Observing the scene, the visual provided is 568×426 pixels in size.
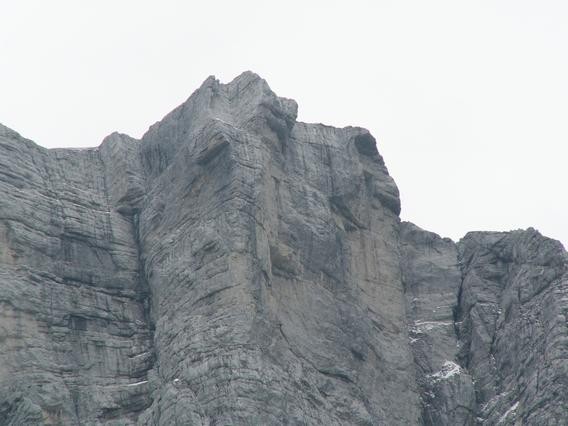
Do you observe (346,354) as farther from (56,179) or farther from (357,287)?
(56,179)

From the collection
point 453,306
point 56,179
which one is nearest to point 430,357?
point 453,306

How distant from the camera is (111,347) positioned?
90.6m

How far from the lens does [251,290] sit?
286 ft

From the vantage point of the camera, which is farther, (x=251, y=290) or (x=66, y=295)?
(x=66, y=295)

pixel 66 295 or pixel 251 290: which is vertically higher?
pixel 66 295

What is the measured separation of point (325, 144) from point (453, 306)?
11627 millimetres

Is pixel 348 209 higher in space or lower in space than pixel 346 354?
→ higher

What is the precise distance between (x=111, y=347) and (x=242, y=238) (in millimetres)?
8869

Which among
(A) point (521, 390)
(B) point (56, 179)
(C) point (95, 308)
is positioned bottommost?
(A) point (521, 390)

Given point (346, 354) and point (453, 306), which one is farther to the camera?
point (453, 306)

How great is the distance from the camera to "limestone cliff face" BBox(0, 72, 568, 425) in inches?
3393

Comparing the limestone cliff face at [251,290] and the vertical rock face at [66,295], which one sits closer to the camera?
the vertical rock face at [66,295]

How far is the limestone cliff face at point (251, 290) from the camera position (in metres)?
86.2

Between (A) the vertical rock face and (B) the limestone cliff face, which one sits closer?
(A) the vertical rock face
